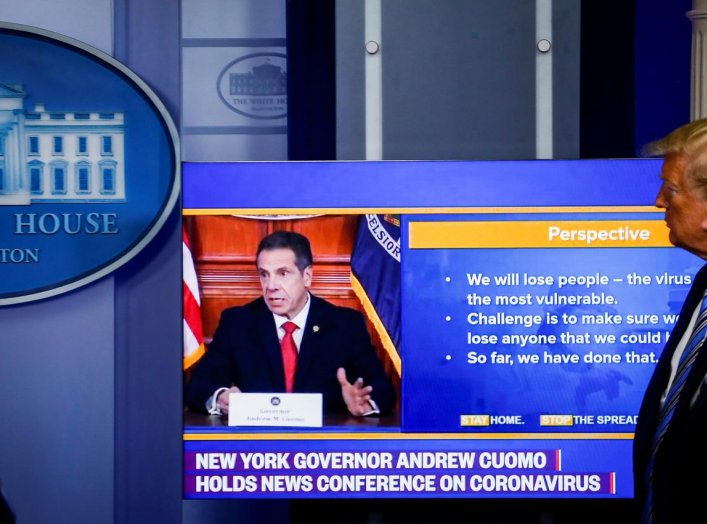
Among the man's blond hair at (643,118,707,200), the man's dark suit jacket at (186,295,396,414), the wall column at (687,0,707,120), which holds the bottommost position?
the man's dark suit jacket at (186,295,396,414)

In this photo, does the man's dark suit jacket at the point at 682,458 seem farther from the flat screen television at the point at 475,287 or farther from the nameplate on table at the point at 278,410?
the nameplate on table at the point at 278,410

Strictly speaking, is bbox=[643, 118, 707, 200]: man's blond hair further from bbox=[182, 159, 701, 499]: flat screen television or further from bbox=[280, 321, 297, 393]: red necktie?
bbox=[280, 321, 297, 393]: red necktie

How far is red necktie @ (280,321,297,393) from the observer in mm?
2330

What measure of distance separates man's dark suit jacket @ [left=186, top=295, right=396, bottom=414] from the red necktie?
0.01 m

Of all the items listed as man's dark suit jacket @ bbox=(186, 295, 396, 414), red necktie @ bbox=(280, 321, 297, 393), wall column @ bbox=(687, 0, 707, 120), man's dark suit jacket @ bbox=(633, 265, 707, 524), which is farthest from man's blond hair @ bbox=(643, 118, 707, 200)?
wall column @ bbox=(687, 0, 707, 120)

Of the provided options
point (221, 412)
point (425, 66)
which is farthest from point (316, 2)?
point (221, 412)

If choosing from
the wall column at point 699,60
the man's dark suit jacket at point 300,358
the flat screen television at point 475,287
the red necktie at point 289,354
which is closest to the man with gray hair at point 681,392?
the flat screen television at point 475,287

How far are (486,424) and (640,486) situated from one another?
2.40 feet

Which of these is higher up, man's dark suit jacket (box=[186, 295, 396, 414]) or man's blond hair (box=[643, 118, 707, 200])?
man's blond hair (box=[643, 118, 707, 200])

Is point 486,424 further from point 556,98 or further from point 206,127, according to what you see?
point 206,127

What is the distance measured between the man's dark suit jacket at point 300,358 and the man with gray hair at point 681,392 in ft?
2.75

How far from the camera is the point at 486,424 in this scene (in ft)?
7.63

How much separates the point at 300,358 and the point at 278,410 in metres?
0.14

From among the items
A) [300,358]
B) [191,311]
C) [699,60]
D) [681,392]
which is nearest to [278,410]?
[300,358]
